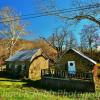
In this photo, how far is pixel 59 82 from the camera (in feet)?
101

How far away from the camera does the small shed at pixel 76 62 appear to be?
119 ft

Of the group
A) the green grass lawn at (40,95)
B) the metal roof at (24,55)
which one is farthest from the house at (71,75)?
the metal roof at (24,55)

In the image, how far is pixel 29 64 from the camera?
143 feet

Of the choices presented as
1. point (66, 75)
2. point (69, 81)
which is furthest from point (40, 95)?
point (66, 75)

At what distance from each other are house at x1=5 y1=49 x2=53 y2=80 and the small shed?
21.3 feet

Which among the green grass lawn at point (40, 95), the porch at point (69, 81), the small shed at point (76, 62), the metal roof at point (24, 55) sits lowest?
the green grass lawn at point (40, 95)

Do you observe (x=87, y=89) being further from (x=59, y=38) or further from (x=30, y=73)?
(x=59, y=38)

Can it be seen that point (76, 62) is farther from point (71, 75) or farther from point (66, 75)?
point (71, 75)

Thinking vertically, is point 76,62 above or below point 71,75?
above

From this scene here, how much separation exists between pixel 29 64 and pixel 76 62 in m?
9.83

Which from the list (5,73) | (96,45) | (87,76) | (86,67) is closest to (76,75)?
(87,76)

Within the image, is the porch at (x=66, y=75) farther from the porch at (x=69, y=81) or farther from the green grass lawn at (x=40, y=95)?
the green grass lawn at (x=40, y=95)

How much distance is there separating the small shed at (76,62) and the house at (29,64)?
649cm

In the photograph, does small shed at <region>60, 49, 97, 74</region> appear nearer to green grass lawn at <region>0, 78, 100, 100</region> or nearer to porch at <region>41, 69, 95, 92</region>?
porch at <region>41, 69, 95, 92</region>
